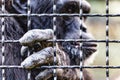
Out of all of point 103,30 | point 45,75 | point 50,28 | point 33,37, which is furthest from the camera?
point 103,30

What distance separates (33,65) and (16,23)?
634 millimetres

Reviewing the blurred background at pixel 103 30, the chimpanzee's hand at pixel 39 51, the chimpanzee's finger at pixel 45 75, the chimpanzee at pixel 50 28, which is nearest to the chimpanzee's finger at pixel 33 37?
the chimpanzee's hand at pixel 39 51

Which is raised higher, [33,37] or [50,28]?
[33,37]

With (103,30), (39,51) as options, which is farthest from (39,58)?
(103,30)

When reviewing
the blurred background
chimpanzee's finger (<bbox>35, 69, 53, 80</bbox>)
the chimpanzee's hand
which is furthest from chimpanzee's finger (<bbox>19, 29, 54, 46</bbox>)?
the blurred background

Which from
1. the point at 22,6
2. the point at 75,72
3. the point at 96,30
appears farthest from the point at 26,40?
the point at 96,30

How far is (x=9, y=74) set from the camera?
2.07m

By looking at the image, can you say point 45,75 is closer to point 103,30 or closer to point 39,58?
point 39,58

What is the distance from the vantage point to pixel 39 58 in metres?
1.75

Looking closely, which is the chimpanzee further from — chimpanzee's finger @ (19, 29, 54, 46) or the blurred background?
the blurred background

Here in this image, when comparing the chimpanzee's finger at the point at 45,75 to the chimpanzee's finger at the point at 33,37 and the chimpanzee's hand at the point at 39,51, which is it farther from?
the chimpanzee's finger at the point at 33,37

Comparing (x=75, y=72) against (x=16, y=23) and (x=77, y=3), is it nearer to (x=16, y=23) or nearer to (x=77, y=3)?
(x=16, y=23)

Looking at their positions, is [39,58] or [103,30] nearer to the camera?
[39,58]

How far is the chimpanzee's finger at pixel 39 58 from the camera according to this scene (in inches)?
66.1
